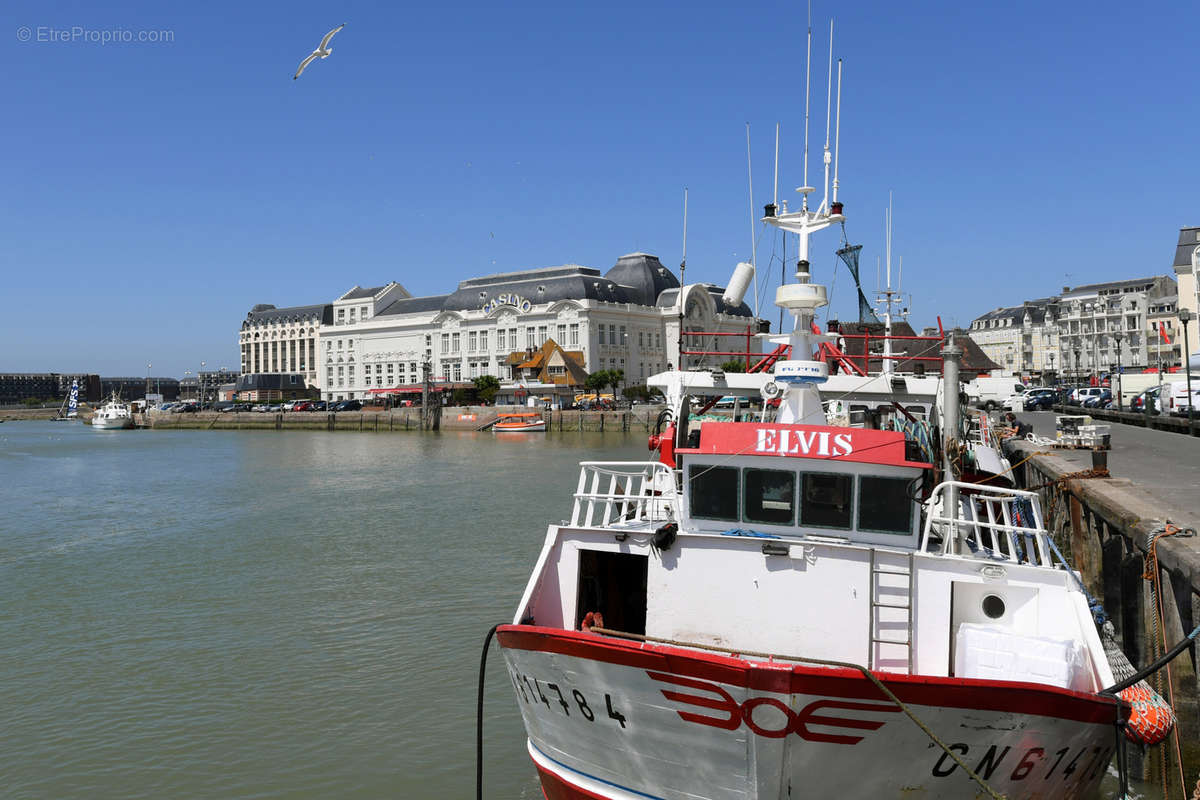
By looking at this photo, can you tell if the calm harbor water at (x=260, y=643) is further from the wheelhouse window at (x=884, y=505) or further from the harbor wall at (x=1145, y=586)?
the harbor wall at (x=1145, y=586)

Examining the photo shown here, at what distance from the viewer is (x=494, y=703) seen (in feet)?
52.2

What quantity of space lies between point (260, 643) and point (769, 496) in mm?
12923

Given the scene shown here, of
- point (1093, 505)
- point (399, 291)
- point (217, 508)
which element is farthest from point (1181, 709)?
point (399, 291)

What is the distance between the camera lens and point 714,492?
11.3 meters

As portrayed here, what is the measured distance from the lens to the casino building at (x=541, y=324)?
14825 centimetres

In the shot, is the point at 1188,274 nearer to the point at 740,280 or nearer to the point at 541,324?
the point at 541,324

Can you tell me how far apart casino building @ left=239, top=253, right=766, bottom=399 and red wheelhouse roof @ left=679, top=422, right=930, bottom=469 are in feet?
414

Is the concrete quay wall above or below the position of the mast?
below

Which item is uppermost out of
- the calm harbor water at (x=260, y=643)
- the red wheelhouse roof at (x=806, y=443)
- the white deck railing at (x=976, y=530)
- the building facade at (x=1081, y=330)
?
the building facade at (x=1081, y=330)

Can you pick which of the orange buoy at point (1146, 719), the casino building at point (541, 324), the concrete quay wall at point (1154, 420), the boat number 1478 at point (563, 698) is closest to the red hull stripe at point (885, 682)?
the orange buoy at point (1146, 719)

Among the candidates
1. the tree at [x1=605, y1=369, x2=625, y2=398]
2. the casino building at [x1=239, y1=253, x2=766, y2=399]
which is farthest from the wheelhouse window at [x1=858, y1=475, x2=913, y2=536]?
the casino building at [x1=239, y1=253, x2=766, y2=399]

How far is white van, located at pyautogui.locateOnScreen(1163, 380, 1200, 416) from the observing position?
47494 mm

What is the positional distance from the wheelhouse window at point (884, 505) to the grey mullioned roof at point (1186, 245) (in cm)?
10866

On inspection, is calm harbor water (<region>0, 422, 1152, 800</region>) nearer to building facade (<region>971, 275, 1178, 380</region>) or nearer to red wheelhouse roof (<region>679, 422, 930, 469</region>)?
red wheelhouse roof (<region>679, 422, 930, 469</region>)
